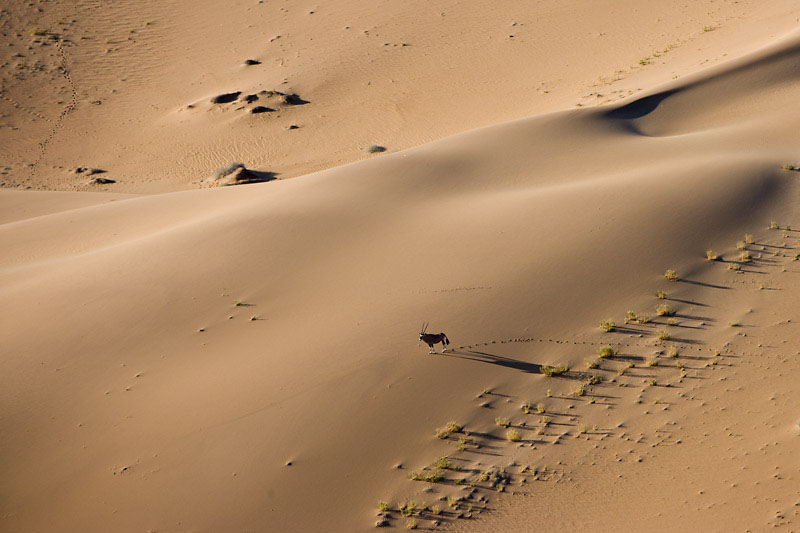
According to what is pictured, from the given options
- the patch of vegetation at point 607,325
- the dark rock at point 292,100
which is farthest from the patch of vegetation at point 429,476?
the dark rock at point 292,100

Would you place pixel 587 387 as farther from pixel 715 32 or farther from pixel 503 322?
pixel 715 32

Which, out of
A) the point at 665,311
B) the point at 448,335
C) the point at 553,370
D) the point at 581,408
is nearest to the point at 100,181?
the point at 448,335

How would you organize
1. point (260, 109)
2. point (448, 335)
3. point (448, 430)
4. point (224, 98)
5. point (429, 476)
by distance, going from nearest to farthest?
1. point (429, 476)
2. point (448, 430)
3. point (448, 335)
4. point (260, 109)
5. point (224, 98)

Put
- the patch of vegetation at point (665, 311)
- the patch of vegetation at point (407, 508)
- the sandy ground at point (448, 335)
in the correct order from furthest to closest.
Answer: the patch of vegetation at point (665, 311)
the sandy ground at point (448, 335)
the patch of vegetation at point (407, 508)

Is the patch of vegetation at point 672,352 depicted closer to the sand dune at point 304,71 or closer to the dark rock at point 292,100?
the sand dune at point 304,71

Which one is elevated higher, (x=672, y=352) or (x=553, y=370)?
(x=553, y=370)

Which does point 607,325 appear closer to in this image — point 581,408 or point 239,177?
point 581,408

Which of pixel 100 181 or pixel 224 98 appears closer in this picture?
pixel 100 181

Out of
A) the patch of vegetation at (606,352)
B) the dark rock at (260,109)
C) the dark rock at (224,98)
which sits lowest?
the patch of vegetation at (606,352)

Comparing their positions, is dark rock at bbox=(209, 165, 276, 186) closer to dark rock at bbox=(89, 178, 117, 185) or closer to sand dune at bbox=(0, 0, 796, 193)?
sand dune at bbox=(0, 0, 796, 193)
